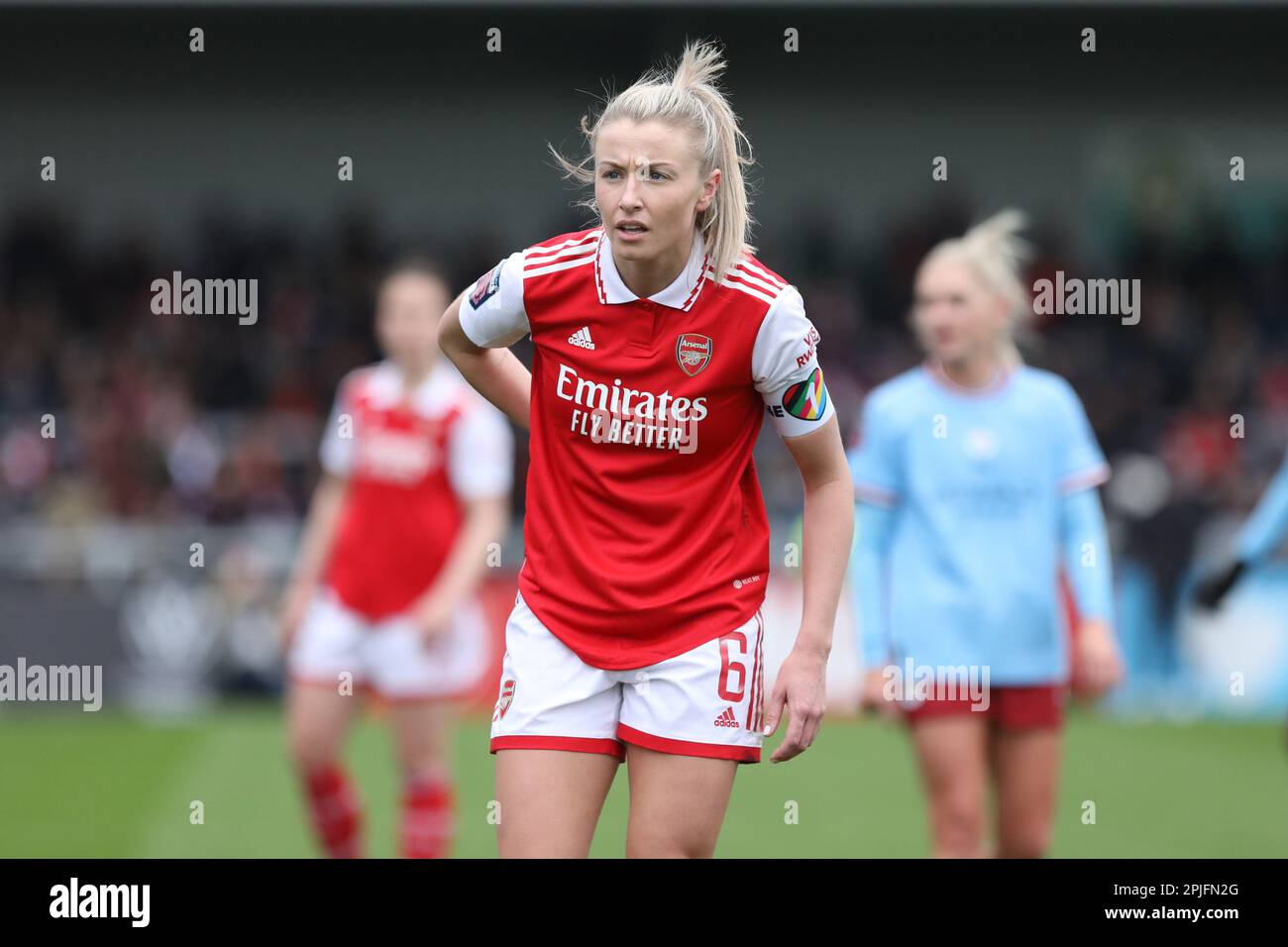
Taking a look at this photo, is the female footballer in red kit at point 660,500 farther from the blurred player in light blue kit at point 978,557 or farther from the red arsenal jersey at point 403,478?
the red arsenal jersey at point 403,478

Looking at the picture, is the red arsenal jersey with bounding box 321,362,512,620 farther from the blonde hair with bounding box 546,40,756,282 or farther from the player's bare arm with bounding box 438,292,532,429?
the blonde hair with bounding box 546,40,756,282

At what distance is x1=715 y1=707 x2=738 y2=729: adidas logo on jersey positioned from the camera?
3.78m

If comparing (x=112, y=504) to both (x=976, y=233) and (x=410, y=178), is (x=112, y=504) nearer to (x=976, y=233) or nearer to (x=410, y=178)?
(x=410, y=178)

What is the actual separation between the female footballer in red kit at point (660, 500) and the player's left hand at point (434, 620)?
2805 millimetres

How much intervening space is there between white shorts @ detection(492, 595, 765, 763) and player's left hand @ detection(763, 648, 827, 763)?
3.8 inches

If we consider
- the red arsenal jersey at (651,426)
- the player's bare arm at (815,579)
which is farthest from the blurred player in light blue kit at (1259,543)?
the red arsenal jersey at (651,426)

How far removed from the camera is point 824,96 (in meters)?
20.9

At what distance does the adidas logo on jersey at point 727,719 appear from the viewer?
3783 mm

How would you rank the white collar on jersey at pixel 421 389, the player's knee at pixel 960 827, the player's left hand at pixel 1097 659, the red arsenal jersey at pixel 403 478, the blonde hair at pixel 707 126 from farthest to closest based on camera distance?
1. the white collar on jersey at pixel 421 389
2. the red arsenal jersey at pixel 403 478
3. the player's left hand at pixel 1097 659
4. the player's knee at pixel 960 827
5. the blonde hair at pixel 707 126

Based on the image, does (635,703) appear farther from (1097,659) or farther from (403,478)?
(403,478)

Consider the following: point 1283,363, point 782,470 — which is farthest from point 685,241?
point 1283,363

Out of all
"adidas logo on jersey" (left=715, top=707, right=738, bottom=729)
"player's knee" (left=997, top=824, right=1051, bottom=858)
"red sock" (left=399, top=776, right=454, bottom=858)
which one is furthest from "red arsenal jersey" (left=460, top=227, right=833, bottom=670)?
"red sock" (left=399, top=776, right=454, bottom=858)

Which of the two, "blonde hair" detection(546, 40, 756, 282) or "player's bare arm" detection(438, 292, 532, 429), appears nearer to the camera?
"blonde hair" detection(546, 40, 756, 282)
